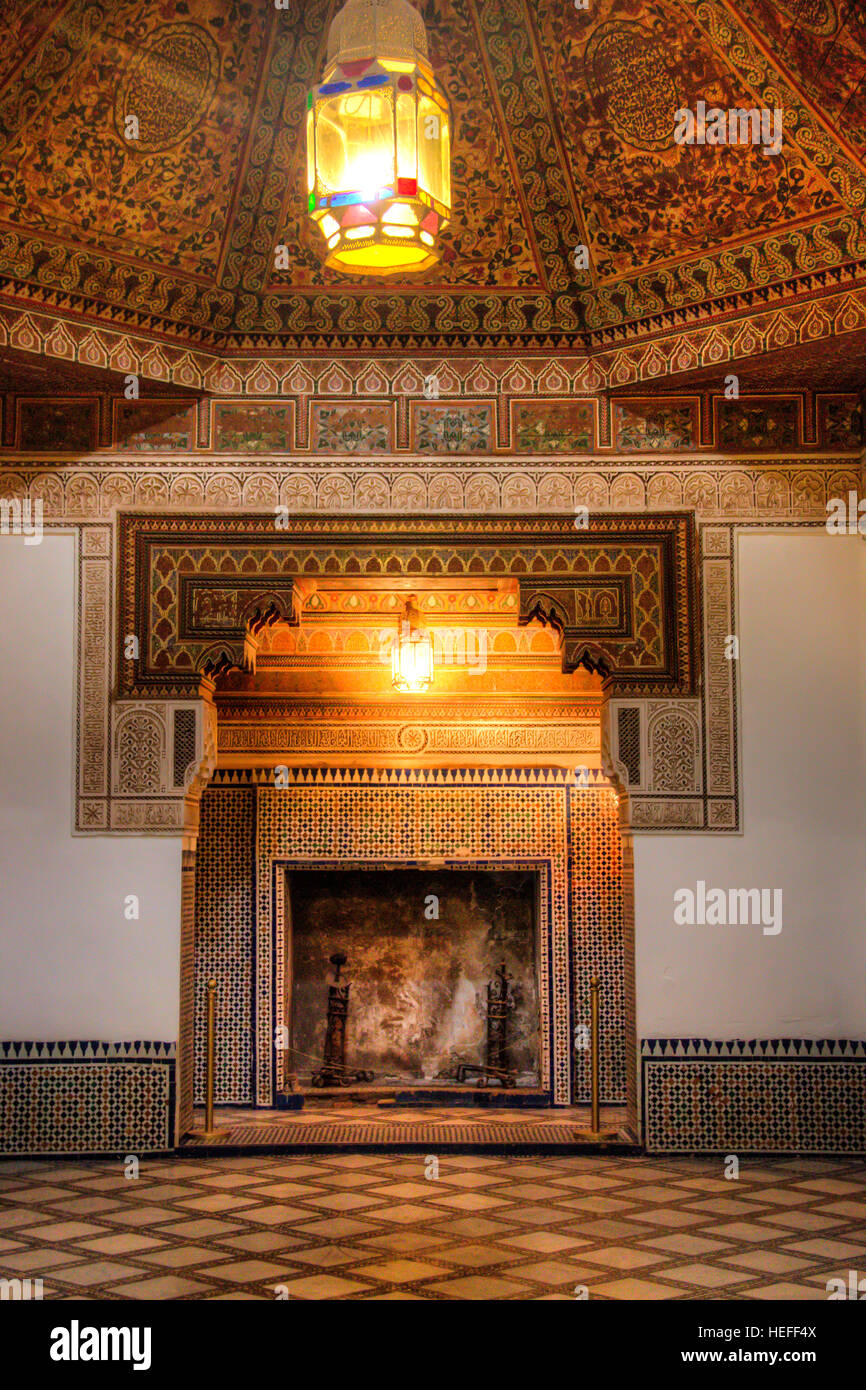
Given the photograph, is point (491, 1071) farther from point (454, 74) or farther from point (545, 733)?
point (454, 74)

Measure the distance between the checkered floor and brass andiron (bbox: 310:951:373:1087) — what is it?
164cm

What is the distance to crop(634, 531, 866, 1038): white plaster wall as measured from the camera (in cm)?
571

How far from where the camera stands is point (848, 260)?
5.15 meters

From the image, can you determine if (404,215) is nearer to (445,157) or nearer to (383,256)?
(383,256)

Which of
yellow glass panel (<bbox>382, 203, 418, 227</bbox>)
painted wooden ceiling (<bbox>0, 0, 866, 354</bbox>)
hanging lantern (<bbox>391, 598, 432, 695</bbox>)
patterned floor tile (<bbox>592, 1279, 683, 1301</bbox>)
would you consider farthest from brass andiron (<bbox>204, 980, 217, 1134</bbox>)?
yellow glass panel (<bbox>382, 203, 418, 227</bbox>)

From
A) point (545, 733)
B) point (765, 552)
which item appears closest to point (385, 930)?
point (545, 733)

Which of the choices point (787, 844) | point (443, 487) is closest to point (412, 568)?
point (443, 487)

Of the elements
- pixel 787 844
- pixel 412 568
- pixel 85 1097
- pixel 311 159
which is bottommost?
pixel 85 1097

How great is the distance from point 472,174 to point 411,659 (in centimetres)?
219

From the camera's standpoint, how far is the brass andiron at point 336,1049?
7457 mm

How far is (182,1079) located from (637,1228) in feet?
7.02

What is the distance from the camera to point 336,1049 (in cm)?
748

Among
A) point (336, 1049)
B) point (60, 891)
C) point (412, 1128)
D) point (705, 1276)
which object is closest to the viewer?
point (705, 1276)

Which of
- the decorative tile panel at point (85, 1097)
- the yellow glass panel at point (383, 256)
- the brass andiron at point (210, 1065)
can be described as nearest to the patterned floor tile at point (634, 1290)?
the decorative tile panel at point (85, 1097)
